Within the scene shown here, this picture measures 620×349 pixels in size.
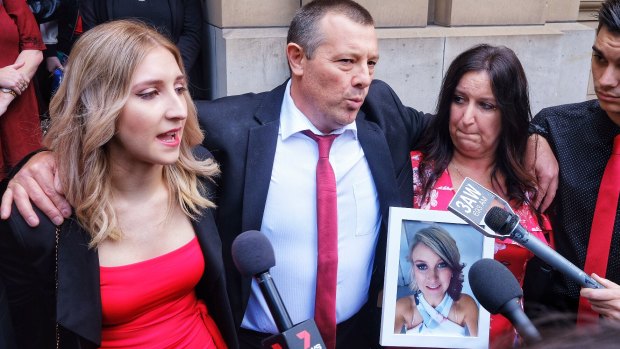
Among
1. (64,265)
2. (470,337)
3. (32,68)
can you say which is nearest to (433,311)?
(470,337)

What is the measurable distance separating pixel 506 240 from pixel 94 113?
1650mm

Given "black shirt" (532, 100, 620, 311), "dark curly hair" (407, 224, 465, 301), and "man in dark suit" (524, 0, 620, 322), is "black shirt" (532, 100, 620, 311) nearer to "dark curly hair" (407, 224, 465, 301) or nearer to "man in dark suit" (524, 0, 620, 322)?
"man in dark suit" (524, 0, 620, 322)

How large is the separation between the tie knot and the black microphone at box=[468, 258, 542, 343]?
1.18 m

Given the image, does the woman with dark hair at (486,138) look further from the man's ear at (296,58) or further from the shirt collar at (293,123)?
the man's ear at (296,58)

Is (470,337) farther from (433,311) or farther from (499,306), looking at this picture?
(499,306)

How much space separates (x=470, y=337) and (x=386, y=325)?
321 mm

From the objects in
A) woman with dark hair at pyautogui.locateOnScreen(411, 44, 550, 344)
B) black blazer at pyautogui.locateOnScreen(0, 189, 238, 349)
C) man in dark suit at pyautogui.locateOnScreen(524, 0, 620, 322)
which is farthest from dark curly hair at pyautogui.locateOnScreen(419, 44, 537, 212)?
black blazer at pyautogui.locateOnScreen(0, 189, 238, 349)

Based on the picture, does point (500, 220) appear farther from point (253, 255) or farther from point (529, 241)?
point (253, 255)

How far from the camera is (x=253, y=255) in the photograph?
5.28ft

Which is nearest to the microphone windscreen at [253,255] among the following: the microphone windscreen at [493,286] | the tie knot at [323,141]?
the microphone windscreen at [493,286]

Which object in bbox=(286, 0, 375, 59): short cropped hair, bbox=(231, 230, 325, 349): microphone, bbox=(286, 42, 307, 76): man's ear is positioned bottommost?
bbox=(231, 230, 325, 349): microphone

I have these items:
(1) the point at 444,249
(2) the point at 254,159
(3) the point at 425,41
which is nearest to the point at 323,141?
(2) the point at 254,159

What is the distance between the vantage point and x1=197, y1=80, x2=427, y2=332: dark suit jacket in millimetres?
2641

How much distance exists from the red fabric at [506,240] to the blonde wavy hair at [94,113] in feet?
4.12
